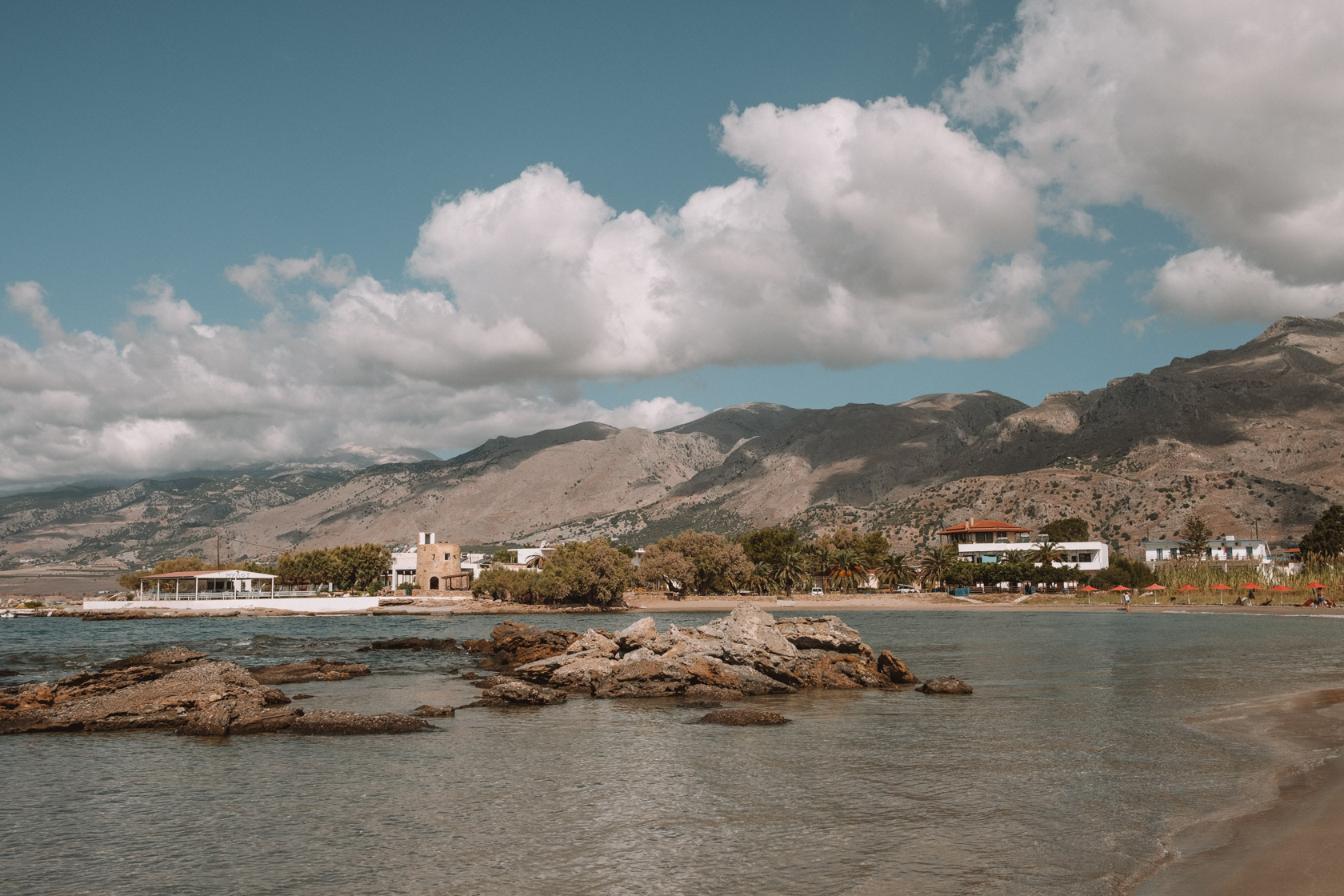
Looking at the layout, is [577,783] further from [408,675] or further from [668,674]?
[408,675]

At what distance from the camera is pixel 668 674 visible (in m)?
35.7

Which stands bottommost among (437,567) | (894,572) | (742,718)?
(742,718)

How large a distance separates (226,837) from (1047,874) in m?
13.2

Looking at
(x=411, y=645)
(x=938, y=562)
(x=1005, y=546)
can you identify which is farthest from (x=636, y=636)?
(x=1005, y=546)

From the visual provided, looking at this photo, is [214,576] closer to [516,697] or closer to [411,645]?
[411,645]

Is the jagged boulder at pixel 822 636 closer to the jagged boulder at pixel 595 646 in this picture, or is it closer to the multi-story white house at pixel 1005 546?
the jagged boulder at pixel 595 646

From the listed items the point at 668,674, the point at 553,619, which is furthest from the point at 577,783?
the point at 553,619

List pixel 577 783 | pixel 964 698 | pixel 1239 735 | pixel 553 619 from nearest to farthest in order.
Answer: pixel 577 783, pixel 1239 735, pixel 964 698, pixel 553 619

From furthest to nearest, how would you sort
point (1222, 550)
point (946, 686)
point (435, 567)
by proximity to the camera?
point (435, 567), point (1222, 550), point (946, 686)

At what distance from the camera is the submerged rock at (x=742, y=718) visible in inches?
1072

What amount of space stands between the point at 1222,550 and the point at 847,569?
59.0 metres

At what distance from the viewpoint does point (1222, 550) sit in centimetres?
13950

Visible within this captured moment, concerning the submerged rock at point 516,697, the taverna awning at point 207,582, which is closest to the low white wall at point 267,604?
the taverna awning at point 207,582

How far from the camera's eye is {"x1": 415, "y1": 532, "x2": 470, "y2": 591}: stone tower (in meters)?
142
